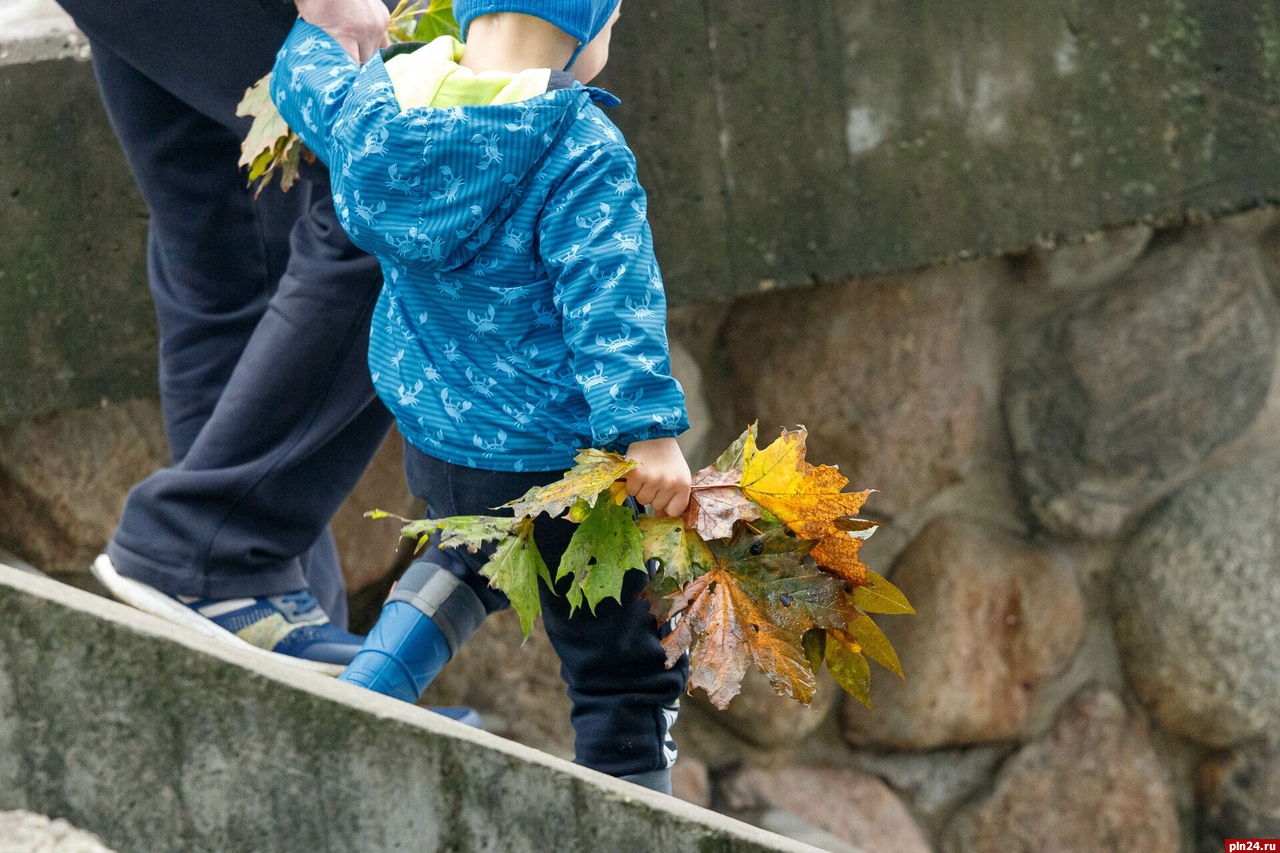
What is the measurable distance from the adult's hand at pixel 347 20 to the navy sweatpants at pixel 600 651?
40 centimetres

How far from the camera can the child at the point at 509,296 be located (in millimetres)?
1145

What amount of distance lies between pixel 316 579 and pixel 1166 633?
52.0 inches

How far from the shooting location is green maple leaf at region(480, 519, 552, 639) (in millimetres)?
1223

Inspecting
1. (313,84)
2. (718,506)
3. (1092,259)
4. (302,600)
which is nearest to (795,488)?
(718,506)

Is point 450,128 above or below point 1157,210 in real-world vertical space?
above

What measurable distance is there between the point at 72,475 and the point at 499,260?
0.91 metres

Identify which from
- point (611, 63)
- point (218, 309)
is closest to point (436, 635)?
point (218, 309)

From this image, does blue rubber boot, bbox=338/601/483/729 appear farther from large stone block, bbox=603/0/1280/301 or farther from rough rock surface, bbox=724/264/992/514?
rough rock surface, bbox=724/264/992/514

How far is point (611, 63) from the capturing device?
5.58 ft

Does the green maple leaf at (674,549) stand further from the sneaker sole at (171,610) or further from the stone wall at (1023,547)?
the stone wall at (1023,547)

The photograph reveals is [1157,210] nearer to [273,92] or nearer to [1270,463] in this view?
[1270,463]

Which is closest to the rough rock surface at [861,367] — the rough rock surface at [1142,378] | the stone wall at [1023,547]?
the stone wall at [1023,547]

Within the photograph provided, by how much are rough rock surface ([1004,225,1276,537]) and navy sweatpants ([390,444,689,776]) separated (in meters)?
0.97

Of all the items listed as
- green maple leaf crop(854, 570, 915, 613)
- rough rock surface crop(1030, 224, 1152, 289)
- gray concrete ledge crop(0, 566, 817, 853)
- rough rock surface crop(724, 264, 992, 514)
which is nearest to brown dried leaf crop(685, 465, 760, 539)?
green maple leaf crop(854, 570, 915, 613)
